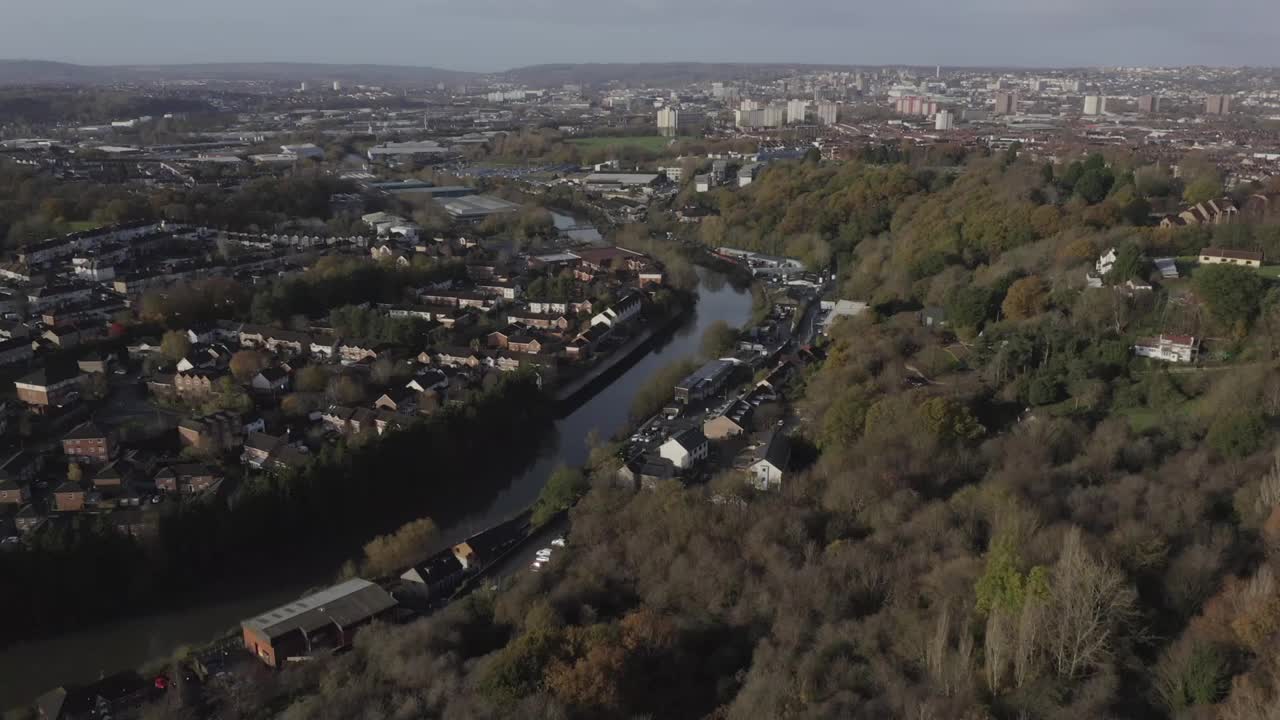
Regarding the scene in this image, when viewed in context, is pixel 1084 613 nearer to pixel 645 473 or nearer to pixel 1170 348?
pixel 645 473

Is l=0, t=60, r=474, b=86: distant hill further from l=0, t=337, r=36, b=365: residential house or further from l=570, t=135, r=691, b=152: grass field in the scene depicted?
l=0, t=337, r=36, b=365: residential house

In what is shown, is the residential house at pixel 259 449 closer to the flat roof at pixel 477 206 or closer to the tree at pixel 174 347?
the tree at pixel 174 347

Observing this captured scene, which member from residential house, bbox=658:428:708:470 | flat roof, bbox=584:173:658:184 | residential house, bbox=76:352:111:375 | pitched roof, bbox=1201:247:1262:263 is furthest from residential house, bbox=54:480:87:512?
flat roof, bbox=584:173:658:184

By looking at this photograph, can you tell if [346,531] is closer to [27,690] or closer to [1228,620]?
[27,690]

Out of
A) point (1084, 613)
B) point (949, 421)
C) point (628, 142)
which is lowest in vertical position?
point (949, 421)

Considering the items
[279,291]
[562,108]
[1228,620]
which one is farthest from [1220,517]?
[562,108]

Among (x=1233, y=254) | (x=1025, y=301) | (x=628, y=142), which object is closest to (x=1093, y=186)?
(x=1233, y=254)
